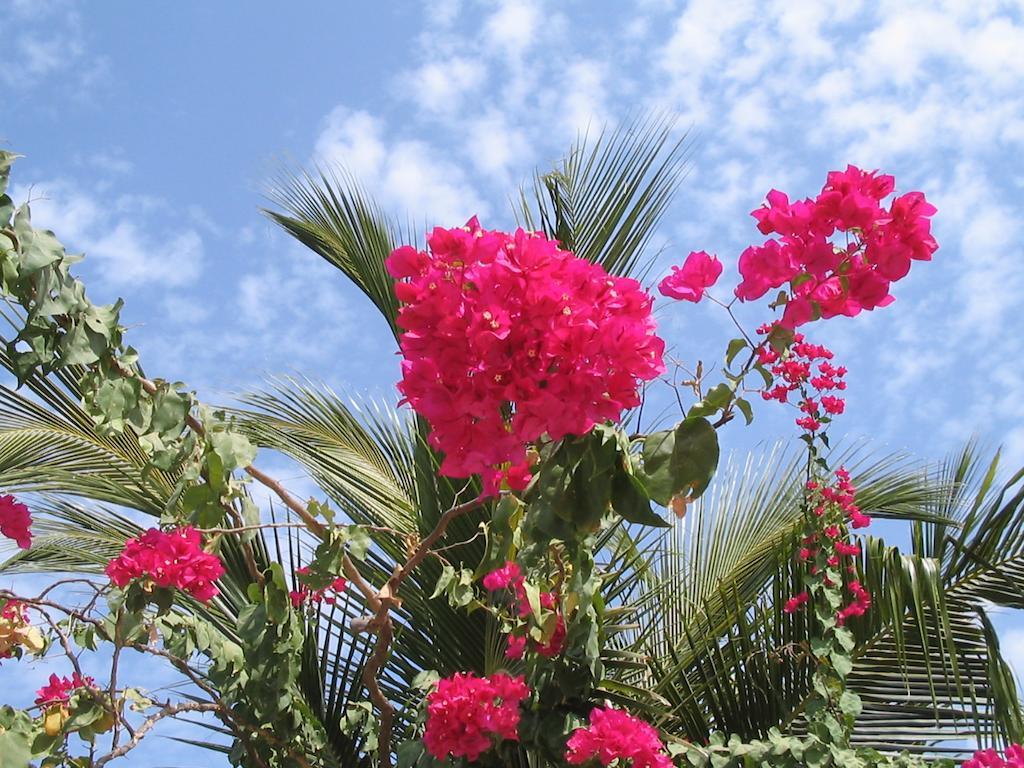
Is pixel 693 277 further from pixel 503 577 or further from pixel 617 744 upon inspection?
pixel 617 744

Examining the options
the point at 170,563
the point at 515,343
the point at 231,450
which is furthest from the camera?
the point at 170,563

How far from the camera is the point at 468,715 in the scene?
1996 millimetres

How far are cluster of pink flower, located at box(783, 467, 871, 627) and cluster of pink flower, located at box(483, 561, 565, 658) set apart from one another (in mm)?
724

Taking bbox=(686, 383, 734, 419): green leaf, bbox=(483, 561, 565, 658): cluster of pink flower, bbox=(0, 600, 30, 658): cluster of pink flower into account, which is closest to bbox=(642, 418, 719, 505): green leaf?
bbox=(686, 383, 734, 419): green leaf

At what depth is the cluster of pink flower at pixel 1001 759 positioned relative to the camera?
85.3 inches

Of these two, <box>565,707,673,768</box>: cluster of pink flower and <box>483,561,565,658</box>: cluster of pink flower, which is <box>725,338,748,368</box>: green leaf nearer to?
<box>483,561,565,658</box>: cluster of pink flower

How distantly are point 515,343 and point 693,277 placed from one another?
1.08ft

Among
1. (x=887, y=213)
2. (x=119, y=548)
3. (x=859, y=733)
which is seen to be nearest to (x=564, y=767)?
(x=859, y=733)

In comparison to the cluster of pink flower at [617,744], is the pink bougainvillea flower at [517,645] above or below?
above

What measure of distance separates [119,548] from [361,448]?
80 cm

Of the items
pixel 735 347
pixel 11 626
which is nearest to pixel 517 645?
pixel 11 626

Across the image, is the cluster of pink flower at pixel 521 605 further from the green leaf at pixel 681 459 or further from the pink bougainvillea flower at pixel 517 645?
the green leaf at pixel 681 459

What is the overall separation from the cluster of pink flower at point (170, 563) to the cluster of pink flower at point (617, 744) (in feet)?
2.56

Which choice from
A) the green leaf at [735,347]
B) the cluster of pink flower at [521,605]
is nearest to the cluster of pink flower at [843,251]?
the green leaf at [735,347]
